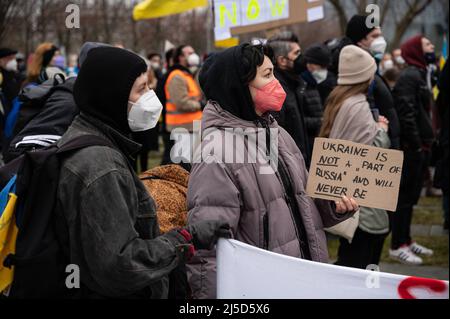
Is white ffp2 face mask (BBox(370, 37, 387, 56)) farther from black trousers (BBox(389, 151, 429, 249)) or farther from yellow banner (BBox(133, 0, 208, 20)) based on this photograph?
yellow banner (BBox(133, 0, 208, 20))

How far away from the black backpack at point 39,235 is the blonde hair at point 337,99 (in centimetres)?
316

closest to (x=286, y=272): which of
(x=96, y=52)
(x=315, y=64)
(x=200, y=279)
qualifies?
(x=200, y=279)

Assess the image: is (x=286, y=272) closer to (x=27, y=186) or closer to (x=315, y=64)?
(x=27, y=186)

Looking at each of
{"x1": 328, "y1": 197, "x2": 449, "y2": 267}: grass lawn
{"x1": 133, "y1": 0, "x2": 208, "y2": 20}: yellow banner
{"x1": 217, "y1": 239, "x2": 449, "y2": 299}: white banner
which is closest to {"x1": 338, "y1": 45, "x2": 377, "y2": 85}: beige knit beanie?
{"x1": 328, "y1": 197, "x2": 449, "y2": 267}: grass lawn

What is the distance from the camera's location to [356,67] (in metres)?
5.44

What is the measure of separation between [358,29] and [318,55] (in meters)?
0.92

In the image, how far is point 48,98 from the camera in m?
4.59

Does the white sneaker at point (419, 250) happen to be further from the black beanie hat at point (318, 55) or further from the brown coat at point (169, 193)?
the brown coat at point (169, 193)

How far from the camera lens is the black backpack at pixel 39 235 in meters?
2.55

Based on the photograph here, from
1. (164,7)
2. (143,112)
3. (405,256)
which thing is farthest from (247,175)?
(164,7)

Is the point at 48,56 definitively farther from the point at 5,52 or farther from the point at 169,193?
the point at 5,52

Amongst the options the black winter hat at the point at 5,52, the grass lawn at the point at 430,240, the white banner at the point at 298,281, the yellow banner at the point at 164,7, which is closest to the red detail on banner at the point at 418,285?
the white banner at the point at 298,281
